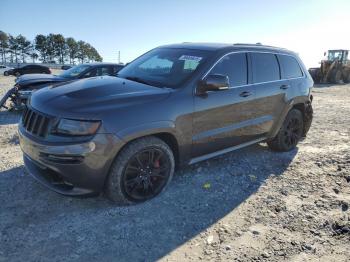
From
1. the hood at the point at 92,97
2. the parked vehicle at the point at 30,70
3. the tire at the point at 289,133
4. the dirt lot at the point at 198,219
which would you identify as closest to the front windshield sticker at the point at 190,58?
the hood at the point at 92,97

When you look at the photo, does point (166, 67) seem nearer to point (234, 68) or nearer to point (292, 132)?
point (234, 68)

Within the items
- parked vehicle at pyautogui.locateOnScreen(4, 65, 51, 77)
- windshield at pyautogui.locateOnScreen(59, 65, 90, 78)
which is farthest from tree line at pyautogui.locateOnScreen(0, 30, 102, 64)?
windshield at pyautogui.locateOnScreen(59, 65, 90, 78)

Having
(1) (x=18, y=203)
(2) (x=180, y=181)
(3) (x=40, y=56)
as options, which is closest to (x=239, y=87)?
(2) (x=180, y=181)

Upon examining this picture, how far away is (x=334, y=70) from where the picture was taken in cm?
2522

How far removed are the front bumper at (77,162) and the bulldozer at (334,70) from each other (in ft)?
80.3

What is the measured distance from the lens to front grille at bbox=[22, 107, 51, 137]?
362 cm

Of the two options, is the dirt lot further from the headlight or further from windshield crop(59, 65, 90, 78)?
windshield crop(59, 65, 90, 78)

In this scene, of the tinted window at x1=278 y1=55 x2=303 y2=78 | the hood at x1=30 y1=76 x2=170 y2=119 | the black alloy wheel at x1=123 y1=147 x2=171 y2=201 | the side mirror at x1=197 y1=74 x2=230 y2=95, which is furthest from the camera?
the tinted window at x1=278 y1=55 x2=303 y2=78

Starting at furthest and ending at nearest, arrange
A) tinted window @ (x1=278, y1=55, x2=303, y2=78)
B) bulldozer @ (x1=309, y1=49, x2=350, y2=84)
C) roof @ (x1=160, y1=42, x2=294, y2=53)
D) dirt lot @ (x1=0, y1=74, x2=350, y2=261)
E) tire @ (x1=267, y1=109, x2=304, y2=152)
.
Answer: bulldozer @ (x1=309, y1=49, x2=350, y2=84), tire @ (x1=267, y1=109, x2=304, y2=152), tinted window @ (x1=278, y1=55, x2=303, y2=78), roof @ (x1=160, y1=42, x2=294, y2=53), dirt lot @ (x1=0, y1=74, x2=350, y2=261)

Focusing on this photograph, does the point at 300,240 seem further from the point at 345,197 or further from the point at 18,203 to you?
the point at 18,203

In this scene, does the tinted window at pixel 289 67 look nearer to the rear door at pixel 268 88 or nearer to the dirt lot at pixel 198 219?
the rear door at pixel 268 88

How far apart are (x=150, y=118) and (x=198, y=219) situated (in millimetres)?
1238

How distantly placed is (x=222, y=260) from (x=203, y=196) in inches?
49.6

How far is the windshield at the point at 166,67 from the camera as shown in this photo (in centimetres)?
440
